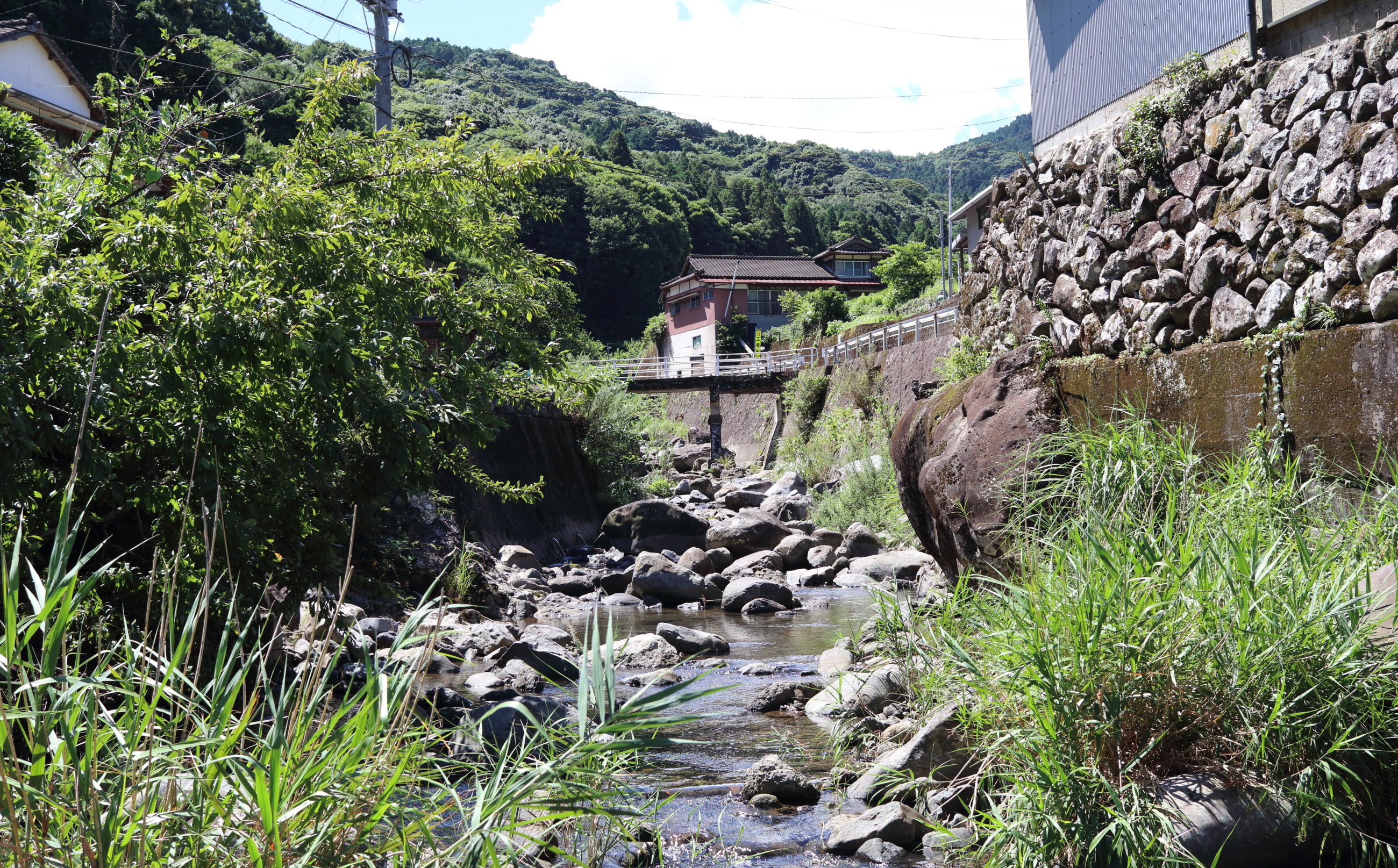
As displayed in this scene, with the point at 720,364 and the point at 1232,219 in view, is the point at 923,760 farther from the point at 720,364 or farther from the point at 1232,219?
the point at 720,364

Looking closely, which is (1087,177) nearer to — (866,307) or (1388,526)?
(1388,526)

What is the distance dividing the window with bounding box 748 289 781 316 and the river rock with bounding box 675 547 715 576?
1371 inches

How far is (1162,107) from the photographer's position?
8211 mm

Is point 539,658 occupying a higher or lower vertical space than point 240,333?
lower

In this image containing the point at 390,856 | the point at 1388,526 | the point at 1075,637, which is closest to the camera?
the point at 390,856

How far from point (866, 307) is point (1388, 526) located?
39291 millimetres

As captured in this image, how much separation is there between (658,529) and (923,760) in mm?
12640

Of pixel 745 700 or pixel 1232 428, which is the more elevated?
pixel 1232 428

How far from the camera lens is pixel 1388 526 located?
429 cm

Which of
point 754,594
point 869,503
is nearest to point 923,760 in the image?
point 754,594

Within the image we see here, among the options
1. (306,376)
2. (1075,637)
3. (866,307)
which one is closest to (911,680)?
(1075,637)

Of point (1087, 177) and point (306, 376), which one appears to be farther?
point (1087, 177)

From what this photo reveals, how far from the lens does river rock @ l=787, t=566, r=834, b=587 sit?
1436cm

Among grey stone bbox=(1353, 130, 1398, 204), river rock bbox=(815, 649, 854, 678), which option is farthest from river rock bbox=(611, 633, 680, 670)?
grey stone bbox=(1353, 130, 1398, 204)
